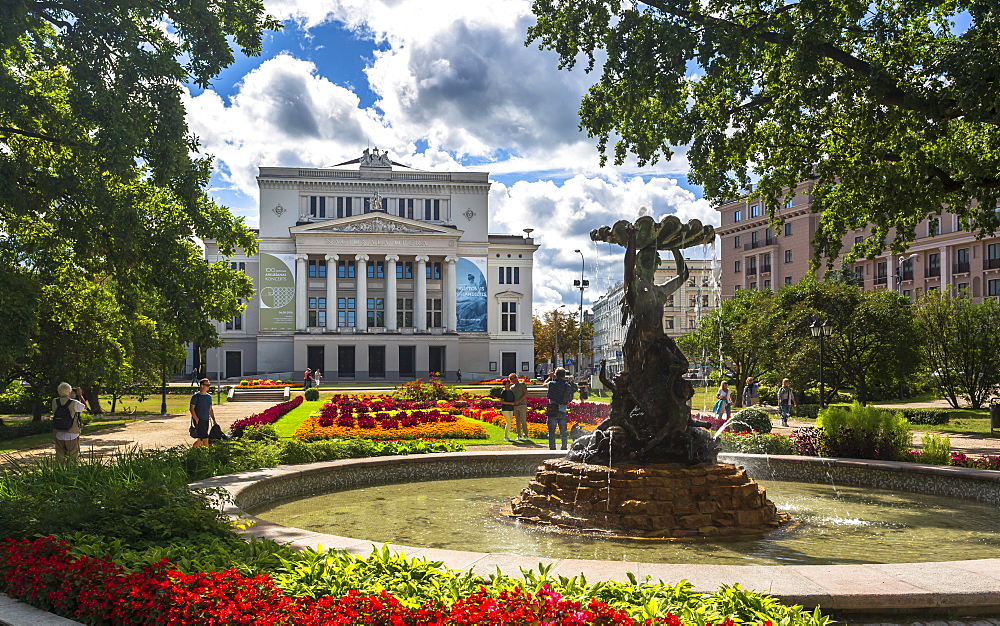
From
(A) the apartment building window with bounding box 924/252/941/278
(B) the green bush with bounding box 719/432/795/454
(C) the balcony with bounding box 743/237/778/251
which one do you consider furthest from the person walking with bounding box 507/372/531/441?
(C) the balcony with bounding box 743/237/778/251

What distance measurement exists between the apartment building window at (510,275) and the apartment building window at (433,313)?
791cm

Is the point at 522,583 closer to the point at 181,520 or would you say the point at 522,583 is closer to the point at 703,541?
the point at 181,520

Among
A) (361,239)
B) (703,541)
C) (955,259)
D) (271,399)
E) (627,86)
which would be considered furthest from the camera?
(361,239)

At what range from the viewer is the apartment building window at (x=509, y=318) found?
8075cm

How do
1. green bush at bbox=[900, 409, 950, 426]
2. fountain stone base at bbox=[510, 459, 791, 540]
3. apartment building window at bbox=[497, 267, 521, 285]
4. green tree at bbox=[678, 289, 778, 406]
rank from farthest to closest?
apartment building window at bbox=[497, 267, 521, 285] < green tree at bbox=[678, 289, 778, 406] < green bush at bbox=[900, 409, 950, 426] < fountain stone base at bbox=[510, 459, 791, 540]

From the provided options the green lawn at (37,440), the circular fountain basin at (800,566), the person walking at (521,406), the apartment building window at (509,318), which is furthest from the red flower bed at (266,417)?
the apartment building window at (509,318)

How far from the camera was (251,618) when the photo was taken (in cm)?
464

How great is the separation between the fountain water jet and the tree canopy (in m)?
9.19

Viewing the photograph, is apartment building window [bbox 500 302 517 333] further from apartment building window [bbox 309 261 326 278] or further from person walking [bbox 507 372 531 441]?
person walking [bbox 507 372 531 441]

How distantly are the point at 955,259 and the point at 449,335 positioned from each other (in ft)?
157

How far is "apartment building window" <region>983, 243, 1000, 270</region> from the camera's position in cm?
6425

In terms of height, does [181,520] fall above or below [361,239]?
below

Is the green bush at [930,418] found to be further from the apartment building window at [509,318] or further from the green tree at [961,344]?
the apartment building window at [509,318]

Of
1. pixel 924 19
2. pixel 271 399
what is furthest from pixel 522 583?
pixel 271 399
